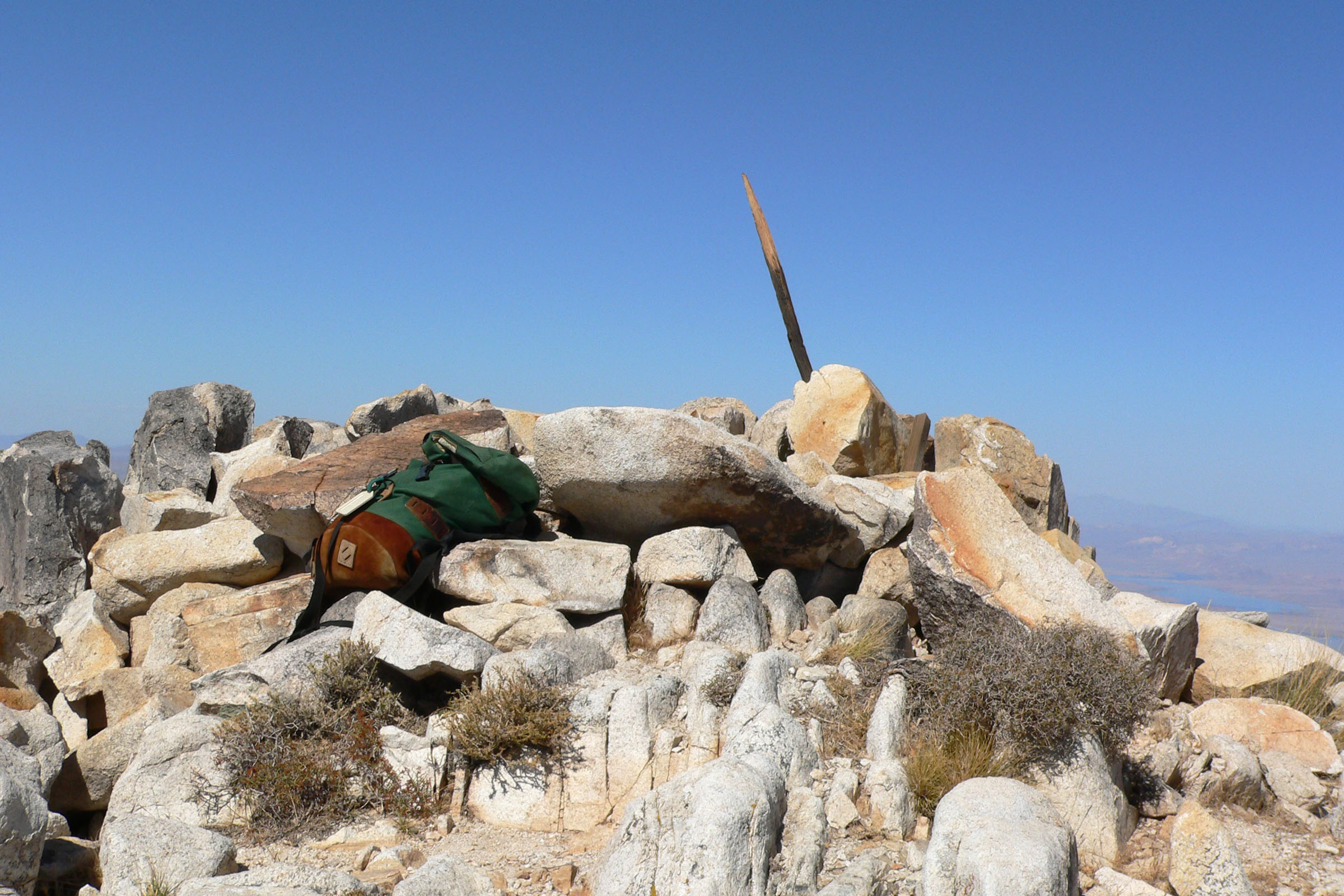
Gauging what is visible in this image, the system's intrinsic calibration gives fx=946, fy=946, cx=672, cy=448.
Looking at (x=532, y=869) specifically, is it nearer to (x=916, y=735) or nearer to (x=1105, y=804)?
(x=916, y=735)

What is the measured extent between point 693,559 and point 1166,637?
3.57 m

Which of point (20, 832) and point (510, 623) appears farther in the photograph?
point (510, 623)

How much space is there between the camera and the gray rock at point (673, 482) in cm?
779

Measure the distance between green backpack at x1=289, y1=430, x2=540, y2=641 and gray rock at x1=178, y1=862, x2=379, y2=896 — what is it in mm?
2932

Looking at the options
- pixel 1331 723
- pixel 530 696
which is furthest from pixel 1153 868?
pixel 530 696

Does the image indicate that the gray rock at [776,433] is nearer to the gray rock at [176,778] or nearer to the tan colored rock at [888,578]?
the tan colored rock at [888,578]

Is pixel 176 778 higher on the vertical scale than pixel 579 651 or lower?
lower

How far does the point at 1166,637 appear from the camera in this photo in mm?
6980

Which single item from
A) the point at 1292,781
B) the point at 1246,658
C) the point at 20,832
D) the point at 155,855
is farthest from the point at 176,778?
the point at 1246,658

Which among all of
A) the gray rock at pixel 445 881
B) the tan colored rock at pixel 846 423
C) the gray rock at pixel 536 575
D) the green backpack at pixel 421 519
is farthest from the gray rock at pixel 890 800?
the tan colored rock at pixel 846 423

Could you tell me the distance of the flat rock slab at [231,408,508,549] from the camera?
8102 millimetres

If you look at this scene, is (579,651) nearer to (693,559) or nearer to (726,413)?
(693,559)

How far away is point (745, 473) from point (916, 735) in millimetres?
2858

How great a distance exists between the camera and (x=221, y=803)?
17.9ft
